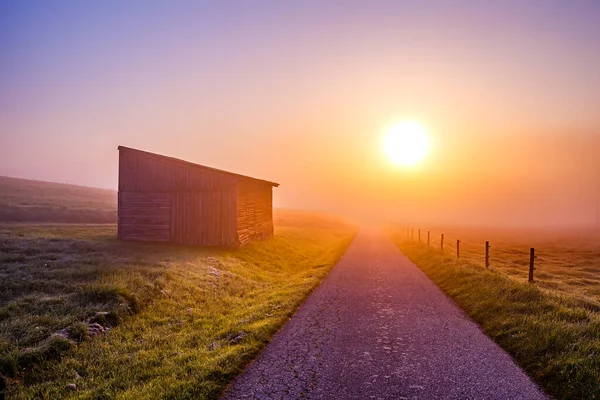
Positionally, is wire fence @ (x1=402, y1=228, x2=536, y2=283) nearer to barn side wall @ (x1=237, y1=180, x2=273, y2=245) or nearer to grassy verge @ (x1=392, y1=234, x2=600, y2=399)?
grassy verge @ (x1=392, y1=234, x2=600, y2=399)

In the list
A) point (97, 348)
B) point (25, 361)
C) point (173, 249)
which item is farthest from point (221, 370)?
point (173, 249)

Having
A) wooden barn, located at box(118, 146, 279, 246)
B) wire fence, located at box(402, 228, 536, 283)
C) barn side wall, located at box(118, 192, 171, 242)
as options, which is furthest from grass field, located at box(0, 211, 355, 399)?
wire fence, located at box(402, 228, 536, 283)

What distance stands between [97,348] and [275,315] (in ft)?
15.4

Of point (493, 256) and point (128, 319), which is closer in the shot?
point (128, 319)

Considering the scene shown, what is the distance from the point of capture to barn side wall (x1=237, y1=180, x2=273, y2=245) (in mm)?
26641

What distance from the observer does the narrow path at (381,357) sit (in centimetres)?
A: 646

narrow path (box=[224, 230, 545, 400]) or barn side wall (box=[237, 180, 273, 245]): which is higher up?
barn side wall (box=[237, 180, 273, 245])

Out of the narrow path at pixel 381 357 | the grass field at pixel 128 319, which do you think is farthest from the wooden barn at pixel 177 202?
the narrow path at pixel 381 357

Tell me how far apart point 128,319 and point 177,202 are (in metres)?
15.6

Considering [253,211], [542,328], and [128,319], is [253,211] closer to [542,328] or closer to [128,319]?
[128,319]

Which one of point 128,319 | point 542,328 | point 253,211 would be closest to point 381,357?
point 542,328

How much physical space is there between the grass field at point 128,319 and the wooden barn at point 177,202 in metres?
5.82

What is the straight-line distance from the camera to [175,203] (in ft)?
85.4

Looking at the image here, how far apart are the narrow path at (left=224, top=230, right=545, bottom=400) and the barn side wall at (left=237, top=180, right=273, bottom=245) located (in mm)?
14221
